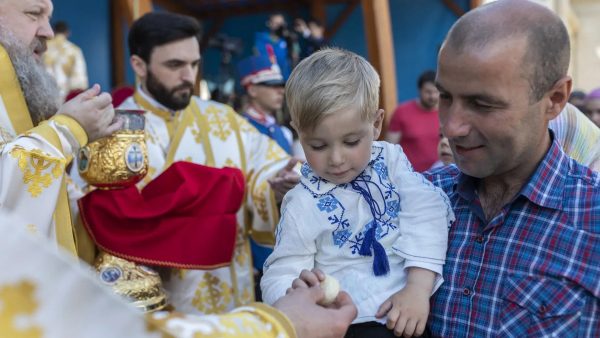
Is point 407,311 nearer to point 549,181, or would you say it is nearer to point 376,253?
point 376,253

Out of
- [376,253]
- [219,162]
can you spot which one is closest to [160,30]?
[219,162]

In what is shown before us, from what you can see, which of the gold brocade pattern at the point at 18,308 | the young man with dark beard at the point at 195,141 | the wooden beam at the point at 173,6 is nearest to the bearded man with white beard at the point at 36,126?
the young man with dark beard at the point at 195,141

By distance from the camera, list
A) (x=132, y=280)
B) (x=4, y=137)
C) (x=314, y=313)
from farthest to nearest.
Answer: (x=132, y=280) < (x=4, y=137) < (x=314, y=313)

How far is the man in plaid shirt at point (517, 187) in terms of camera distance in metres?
1.44

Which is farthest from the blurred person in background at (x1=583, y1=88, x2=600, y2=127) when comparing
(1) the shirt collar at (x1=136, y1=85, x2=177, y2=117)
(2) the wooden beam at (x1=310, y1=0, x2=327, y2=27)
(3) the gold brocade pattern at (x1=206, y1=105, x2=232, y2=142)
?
(2) the wooden beam at (x1=310, y1=0, x2=327, y2=27)

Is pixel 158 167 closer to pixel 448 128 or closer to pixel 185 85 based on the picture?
pixel 185 85

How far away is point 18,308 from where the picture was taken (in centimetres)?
75

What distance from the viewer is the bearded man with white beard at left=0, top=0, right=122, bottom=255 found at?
200 cm

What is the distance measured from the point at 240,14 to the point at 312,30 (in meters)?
5.88

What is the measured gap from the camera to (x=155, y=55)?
328 centimetres

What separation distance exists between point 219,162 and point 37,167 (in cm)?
120

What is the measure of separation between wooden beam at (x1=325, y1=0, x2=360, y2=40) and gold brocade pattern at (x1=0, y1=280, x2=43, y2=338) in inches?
525

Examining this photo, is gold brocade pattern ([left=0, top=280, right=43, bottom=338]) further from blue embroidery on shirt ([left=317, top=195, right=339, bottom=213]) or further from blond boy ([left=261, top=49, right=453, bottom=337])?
blue embroidery on shirt ([left=317, top=195, right=339, bottom=213])

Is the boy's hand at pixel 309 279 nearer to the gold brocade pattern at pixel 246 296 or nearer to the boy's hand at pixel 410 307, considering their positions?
the boy's hand at pixel 410 307
